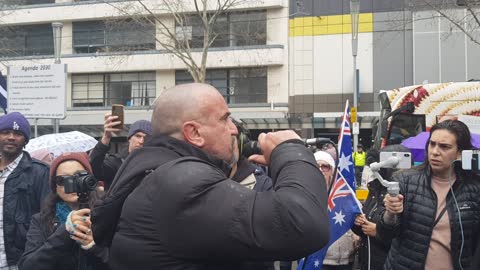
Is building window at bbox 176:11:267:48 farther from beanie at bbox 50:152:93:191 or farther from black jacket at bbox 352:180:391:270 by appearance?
beanie at bbox 50:152:93:191

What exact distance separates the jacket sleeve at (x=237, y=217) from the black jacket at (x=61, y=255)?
1460 mm

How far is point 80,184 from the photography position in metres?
3.14

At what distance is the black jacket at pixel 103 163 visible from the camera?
4.52 m

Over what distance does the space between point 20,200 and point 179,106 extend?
2.69 m

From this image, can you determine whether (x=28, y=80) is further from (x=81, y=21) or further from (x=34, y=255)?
(x=81, y=21)

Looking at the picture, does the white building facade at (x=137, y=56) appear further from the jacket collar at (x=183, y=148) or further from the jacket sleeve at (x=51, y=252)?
the jacket collar at (x=183, y=148)

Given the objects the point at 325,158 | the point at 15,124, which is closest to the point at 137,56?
the point at 325,158

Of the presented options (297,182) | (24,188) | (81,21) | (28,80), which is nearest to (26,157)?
(24,188)

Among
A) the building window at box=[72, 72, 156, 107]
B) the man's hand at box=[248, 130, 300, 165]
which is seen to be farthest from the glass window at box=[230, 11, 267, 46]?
the man's hand at box=[248, 130, 300, 165]

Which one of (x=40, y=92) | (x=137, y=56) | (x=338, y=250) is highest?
(x=137, y=56)

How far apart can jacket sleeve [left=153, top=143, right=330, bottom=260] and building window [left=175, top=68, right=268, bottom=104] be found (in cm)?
2662

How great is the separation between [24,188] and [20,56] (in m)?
30.0

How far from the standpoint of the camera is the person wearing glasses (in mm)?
4902

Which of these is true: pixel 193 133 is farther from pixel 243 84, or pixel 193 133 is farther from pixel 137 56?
pixel 137 56
